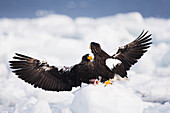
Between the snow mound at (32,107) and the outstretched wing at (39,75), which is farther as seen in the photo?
the snow mound at (32,107)

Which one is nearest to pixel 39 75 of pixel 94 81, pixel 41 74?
pixel 41 74

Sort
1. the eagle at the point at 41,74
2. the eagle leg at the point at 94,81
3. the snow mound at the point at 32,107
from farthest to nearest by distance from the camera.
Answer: the snow mound at the point at 32,107 → the eagle at the point at 41,74 → the eagle leg at the point at 94,81

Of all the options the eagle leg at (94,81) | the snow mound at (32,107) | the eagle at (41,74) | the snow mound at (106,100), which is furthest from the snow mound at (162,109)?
the snow mound at (32,107)

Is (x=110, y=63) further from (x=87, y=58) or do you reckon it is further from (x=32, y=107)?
(x=32, y=107)

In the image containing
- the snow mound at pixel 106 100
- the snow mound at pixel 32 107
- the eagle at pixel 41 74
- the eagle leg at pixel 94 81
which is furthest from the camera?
the snow mound at pixel 32 107

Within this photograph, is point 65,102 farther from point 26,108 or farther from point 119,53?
point 119,53

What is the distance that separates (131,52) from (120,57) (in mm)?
580

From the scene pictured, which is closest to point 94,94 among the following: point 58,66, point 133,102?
Answer: point 133,102

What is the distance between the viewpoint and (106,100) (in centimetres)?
558

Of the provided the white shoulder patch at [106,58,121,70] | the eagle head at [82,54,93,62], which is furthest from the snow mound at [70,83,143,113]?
the eagle head at [82,54,93,62]

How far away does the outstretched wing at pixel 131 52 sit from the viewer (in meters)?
6.86

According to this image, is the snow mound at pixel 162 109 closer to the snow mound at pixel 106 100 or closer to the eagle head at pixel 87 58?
the snow mound at pixel 106 100

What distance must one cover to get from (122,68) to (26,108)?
15.5ft

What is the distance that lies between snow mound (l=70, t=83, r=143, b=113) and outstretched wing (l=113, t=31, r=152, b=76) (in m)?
0.85
